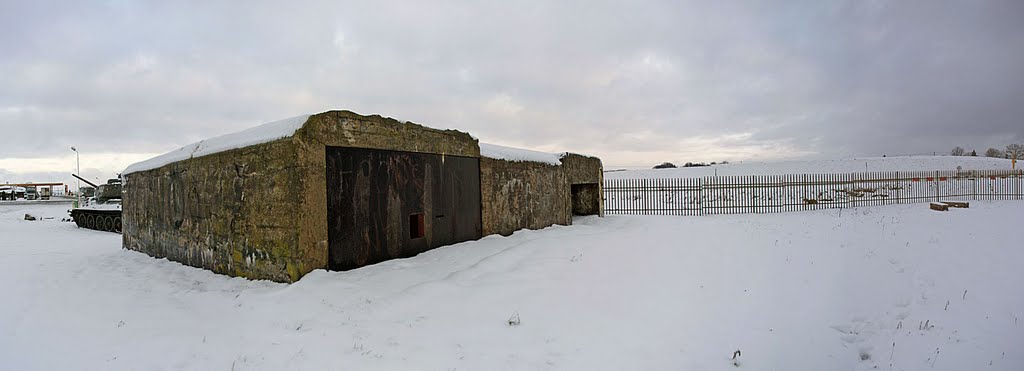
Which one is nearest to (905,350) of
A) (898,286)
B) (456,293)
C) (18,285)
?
(898,286)

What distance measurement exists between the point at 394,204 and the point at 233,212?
189 centimetres

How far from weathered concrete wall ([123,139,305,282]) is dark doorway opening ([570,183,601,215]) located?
8723mm

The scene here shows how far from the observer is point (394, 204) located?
569cm

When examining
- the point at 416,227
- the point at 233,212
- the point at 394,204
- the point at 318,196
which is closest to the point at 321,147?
the point at 318,196

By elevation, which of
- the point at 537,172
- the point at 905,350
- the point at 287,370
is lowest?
the point at 905,350

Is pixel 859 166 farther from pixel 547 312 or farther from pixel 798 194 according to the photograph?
pixel 547 312

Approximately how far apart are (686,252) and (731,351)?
10.6ft

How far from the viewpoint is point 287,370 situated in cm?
310

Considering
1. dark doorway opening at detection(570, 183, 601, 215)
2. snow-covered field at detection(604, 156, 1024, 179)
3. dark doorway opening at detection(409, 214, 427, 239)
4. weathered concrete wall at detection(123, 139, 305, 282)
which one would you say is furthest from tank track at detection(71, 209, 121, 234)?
snow-covered field at detection(604, 156, 1024, 179)

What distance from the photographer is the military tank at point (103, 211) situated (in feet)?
47.7

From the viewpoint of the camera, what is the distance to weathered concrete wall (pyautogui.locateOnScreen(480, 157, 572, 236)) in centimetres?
745

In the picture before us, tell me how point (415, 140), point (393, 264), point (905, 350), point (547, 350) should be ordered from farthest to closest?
point (415, 140) < point (393, 264) < point (905, 350) < point (547, 350)

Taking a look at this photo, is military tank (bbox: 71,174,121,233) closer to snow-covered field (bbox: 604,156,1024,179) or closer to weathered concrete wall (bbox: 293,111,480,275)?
weathered concrete wall (bbox: 293,111,480,275)

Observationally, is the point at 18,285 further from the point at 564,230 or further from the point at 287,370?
the point at 564,230
